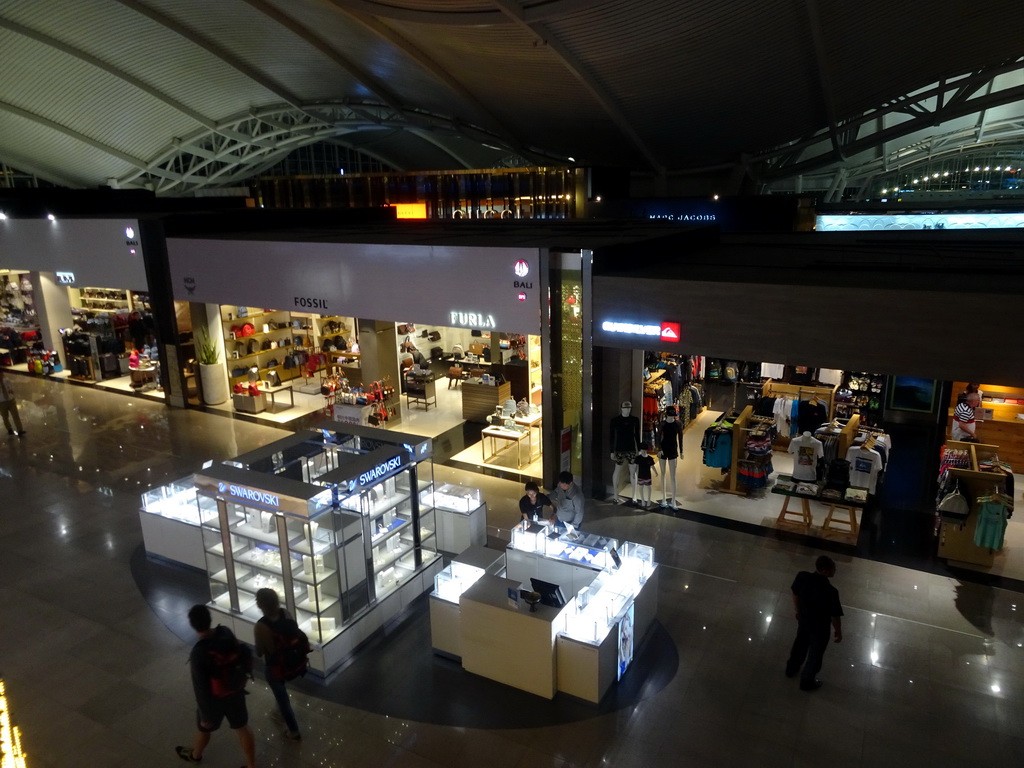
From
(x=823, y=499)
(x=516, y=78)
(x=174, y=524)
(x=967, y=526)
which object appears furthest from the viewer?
(x=516, y=78)

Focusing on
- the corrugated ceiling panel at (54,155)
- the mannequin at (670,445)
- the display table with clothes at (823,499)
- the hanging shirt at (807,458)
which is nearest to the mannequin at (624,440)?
the mannequin at (670,445)

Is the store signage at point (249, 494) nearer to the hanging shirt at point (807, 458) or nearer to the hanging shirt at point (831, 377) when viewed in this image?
the hanging shirt at point (807, 458)

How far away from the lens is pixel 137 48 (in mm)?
24203

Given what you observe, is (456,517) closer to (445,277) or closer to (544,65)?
(445,277)

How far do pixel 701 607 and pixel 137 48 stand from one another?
2680cm

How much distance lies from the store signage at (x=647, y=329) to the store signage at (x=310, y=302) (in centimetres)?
560

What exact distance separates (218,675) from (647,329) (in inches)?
242

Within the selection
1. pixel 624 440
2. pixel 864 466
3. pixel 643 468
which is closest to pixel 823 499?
pixel 864 466

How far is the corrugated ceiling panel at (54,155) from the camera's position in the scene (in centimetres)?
2920

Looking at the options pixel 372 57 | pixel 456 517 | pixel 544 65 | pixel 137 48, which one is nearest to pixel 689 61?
pixel 544 65

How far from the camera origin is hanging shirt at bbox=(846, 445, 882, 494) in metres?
9.28

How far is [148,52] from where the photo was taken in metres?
24.5

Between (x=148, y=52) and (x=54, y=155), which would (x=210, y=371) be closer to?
(x=148, y=52)

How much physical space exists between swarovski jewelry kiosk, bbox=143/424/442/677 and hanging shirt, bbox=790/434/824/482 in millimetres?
4988
